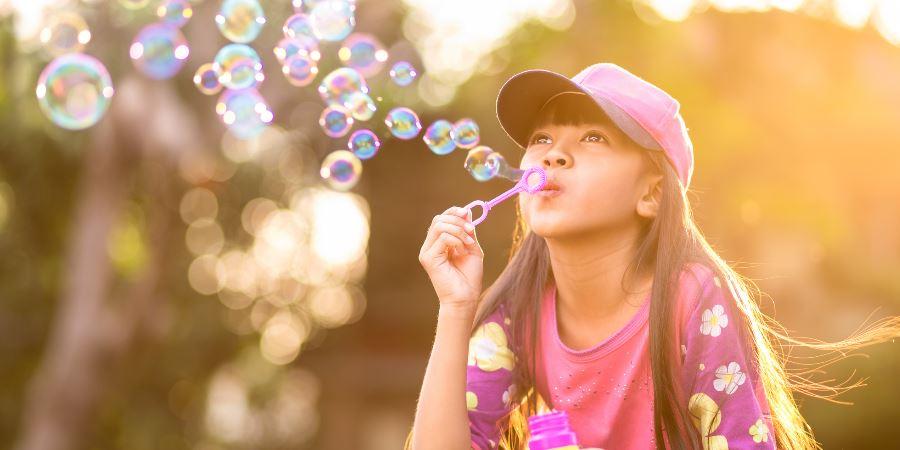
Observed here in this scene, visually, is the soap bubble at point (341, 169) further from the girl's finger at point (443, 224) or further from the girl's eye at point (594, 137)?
the girl's eye at point (594, 137)

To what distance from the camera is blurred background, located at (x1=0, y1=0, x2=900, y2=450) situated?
6.81 meters

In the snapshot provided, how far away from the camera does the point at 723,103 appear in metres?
7.54

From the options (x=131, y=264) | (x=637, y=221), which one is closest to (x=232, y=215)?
(x=131, y=264)

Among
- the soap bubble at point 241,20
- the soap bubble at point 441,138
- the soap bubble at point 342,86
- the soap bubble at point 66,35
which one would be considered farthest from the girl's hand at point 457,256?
the soap bubble at point 66,35

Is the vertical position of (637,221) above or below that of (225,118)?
below

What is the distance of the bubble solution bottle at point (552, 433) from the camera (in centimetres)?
207

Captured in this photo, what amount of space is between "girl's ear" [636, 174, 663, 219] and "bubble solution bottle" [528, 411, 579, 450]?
47 cm

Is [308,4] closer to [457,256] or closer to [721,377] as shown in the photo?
[457,256]

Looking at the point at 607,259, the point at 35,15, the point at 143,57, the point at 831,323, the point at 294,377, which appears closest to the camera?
the point at 607,259

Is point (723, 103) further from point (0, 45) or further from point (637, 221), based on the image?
point (0, 45)

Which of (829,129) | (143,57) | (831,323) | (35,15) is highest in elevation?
(35,15)

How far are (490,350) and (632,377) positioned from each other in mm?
358

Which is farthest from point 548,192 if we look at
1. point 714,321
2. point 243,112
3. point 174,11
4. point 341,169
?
point 174,11

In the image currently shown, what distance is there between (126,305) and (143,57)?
6.53 meters
